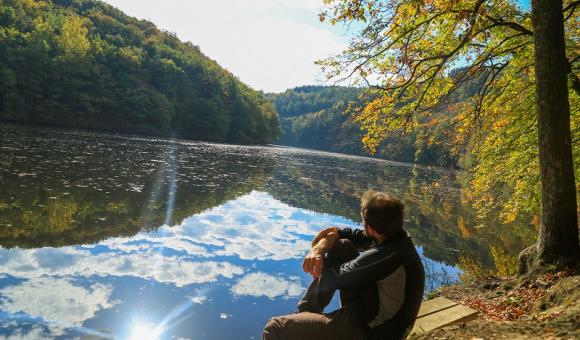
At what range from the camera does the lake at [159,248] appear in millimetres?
6329

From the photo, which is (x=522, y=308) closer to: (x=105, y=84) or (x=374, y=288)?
(x=374, y=288)

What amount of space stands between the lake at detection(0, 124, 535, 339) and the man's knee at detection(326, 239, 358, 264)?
3.42 metres

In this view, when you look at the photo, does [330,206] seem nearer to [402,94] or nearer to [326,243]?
[402,94]

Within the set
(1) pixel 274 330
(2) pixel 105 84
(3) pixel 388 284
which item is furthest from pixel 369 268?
(2) pixel 105 84

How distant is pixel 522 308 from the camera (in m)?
5.83

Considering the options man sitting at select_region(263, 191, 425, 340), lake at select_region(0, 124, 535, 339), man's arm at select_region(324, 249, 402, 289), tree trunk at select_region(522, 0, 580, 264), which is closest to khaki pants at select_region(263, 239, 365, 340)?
man sitting at select_region(263, 191, 425, 340)

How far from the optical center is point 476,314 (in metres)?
4.95

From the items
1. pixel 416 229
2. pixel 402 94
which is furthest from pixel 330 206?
pixel 402 94

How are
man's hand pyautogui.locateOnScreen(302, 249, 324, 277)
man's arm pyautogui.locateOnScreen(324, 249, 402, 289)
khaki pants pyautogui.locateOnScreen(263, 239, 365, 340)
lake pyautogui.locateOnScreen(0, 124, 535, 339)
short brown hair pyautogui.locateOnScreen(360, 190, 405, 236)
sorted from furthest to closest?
1. lake pyautogui.locateOnScreen(0, 124, 535, 339)
2. man's hand pyautogui.locateOnScreen(302, 249, 324, 277)
3. khaki pants pyautogui.locateOnScreen(263, 239, 365, 340)
4. short brown hair pyautogui.locateOnScreen(360, 190, 405, 236)
5. man's arm pyautogui.locateOnScreen(324, 249, 402, 289)

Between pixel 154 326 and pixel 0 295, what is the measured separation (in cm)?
266

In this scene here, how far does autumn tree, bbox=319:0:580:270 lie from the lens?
615 cm

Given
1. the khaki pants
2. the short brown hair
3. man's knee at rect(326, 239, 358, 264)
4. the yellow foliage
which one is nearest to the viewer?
the short brown hair

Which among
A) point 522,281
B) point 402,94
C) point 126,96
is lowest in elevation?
point 522,281

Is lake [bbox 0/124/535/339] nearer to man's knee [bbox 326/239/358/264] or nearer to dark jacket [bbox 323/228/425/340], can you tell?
man's knee [bbox 326/239/358/264]
